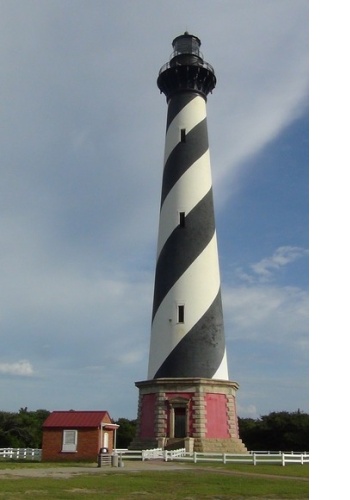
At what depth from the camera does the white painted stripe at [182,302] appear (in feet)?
76.9

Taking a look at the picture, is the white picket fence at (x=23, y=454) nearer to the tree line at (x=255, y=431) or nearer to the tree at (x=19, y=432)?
the tree line at (x=255, y=431)

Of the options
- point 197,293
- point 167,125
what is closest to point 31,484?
point 197,293

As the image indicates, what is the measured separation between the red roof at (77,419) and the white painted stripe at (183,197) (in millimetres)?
7993

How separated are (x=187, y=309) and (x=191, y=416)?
4416mm

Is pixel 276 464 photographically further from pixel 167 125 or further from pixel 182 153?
pixel 167 125

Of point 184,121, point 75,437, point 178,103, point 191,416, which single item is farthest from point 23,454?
point 178,103

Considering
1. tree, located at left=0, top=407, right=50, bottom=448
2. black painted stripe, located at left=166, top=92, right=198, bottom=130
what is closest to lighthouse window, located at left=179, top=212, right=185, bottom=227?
black painted stripe, located at left=166, top=92, right=198, bottom=130

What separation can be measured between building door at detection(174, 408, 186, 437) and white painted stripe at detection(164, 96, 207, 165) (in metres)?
11.7

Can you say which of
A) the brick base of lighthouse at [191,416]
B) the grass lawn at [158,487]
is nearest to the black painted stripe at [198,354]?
the brick base of lighthouse at [191,416]

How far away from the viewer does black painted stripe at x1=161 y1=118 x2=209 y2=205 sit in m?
25.7

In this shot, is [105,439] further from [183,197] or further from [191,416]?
[183,197]

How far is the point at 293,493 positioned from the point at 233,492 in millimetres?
1110

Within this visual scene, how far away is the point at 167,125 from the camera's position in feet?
89.6

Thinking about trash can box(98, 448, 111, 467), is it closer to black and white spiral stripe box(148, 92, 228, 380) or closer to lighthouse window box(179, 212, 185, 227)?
black and white spiral stripe box(148, 92, 228, 380)
